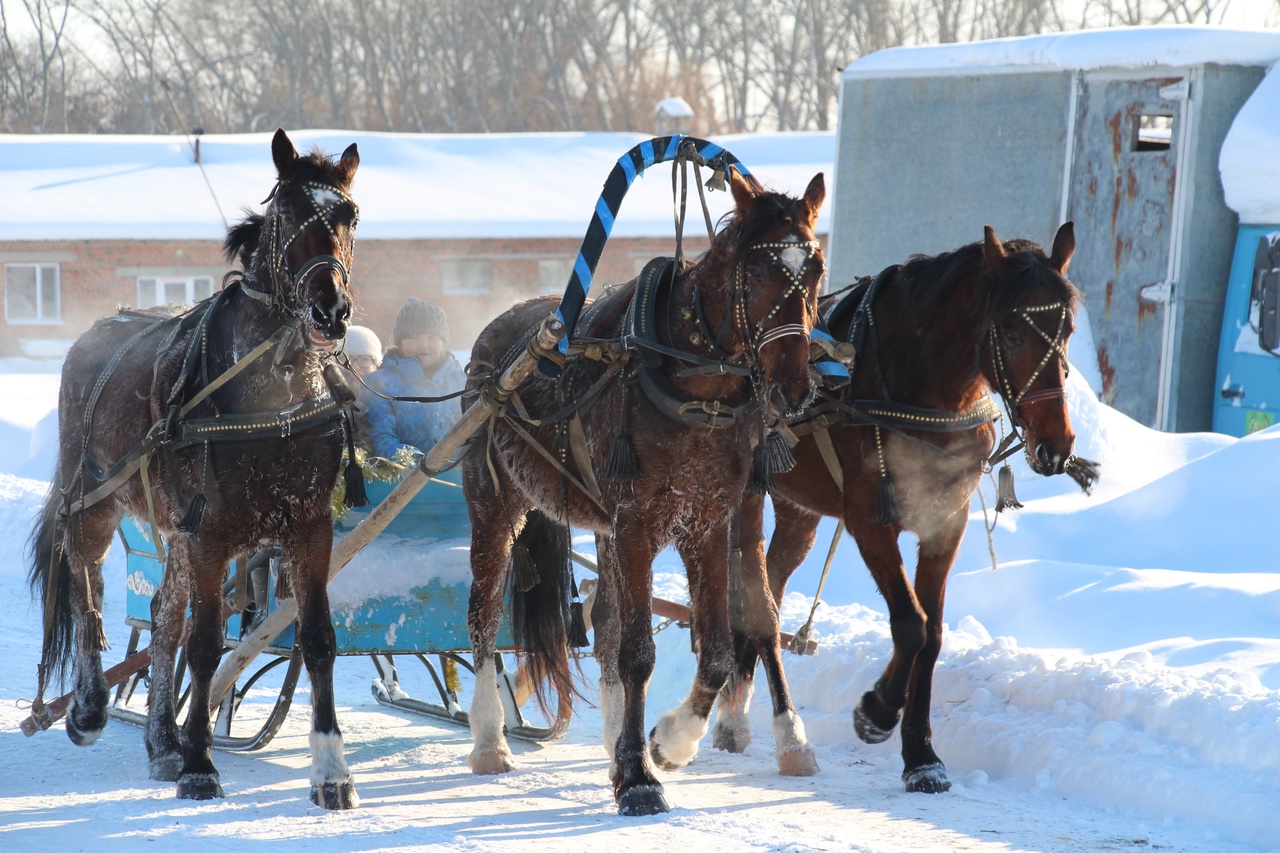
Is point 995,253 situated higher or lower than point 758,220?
lower

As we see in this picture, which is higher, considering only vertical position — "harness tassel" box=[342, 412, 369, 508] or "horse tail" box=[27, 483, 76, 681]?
"harness tassel" box=[342, 412, 369, 508]

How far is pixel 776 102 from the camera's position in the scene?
43094 mm

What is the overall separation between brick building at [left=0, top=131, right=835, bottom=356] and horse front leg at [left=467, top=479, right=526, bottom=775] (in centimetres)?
1586

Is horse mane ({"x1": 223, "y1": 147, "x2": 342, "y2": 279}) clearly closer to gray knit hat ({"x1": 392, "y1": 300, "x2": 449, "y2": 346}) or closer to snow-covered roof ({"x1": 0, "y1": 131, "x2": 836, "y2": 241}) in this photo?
gray knit hat ({"x1": 392, "y1": 300, "x2": 449, "y2": 346})

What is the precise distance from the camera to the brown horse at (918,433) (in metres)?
5.04

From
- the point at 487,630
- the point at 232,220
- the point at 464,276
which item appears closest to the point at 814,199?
the point at 487,630

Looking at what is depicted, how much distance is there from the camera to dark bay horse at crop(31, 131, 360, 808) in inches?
189

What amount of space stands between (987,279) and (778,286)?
1.07 metres

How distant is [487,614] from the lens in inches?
229

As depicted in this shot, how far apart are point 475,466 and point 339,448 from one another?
0.86m

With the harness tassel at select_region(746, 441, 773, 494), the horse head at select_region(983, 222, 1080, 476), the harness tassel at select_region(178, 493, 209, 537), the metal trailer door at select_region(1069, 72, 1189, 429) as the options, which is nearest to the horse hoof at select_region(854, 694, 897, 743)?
the harness tassel at select_region(746, 441, 773, 494)

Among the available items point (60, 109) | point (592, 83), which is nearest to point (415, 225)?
point (592, 83)

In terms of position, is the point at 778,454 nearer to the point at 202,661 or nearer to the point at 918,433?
the point at 918,433

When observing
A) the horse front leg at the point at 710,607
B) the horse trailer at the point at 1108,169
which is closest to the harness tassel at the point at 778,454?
the horse front leg at the point at 710,607
